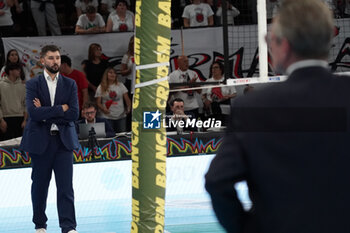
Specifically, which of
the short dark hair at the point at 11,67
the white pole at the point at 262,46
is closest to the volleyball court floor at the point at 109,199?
the white pole at the point at 262,46

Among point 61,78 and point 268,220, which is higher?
point 61,78

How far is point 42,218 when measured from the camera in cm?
600

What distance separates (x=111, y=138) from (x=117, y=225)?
187 centimetres

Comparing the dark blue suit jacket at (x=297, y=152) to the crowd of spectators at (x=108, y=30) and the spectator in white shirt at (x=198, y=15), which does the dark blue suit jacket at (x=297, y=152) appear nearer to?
the crowd of spectators at (x=108, y=30)

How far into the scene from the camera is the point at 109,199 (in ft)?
22.7

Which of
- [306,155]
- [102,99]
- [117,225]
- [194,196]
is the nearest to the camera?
[306,155]

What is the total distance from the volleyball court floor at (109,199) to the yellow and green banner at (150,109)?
135 cm

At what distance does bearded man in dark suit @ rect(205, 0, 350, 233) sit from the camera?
1734 mm

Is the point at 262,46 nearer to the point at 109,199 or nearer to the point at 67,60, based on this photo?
the point at 109,199

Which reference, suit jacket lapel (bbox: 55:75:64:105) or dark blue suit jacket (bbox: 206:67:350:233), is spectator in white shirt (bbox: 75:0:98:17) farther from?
dark blue suit jacket (bbox: 206:67:350:233)

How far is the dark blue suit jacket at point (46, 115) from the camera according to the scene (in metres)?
5.87

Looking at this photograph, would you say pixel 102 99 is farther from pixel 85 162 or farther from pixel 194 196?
pixel 194 196

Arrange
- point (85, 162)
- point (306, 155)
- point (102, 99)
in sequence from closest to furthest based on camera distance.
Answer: point (306, 155) < point (85, 162) < point (102, 99)

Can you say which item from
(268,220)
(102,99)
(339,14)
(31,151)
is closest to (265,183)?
(268,220)
